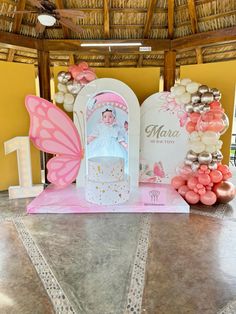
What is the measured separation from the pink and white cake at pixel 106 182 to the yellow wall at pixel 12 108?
171 centimetres

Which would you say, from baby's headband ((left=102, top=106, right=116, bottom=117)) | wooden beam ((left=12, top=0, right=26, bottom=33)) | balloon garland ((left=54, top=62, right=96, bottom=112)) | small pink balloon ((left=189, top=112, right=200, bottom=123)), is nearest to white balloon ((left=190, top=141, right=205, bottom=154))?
small pink balloon ((left=189, top=112, right=200, bottom=123))

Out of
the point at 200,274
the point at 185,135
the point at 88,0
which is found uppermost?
the point at 88,0

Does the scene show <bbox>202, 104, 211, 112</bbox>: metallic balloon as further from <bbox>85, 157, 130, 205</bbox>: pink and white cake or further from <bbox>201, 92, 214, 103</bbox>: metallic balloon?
<bbox>85, 157, 130, 205</bbox>: pink and white cake

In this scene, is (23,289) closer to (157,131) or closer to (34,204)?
(34,204)

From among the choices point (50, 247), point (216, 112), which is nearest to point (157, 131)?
point (216, 112)

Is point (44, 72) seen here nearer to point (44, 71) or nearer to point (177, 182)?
point (44, 71)

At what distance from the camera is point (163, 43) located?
185 inches

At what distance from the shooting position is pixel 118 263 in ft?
Answer: 7.84

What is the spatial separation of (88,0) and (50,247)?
4116mm

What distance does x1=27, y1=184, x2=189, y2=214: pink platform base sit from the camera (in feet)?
11.6

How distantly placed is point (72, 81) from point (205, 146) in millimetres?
2413

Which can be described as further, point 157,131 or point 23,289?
point 157,131

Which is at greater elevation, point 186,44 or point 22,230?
point 186,44

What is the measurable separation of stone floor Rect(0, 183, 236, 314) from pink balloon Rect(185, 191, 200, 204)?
284 millimetres
